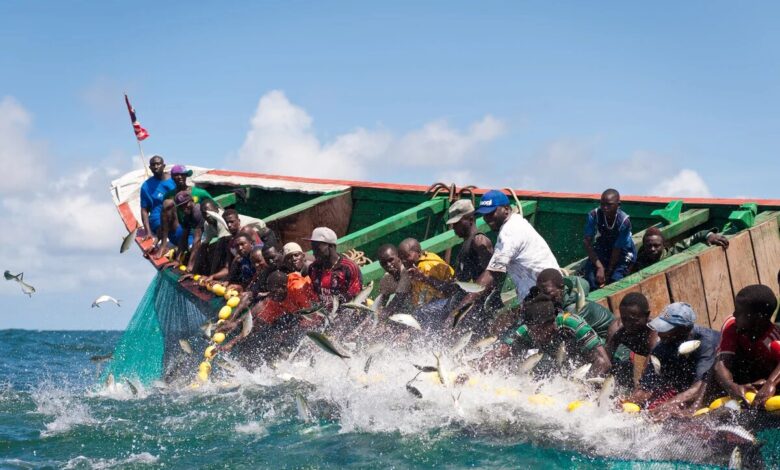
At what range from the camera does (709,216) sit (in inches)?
393

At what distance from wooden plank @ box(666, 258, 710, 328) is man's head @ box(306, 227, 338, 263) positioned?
11.1 feet

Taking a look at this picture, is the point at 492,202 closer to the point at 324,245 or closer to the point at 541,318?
the point at 541,318

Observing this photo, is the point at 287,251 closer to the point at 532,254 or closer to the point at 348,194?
the point at 532,254

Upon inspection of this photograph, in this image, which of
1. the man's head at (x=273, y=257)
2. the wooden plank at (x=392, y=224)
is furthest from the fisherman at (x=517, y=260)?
the wooden plank at (x=392, y=224)

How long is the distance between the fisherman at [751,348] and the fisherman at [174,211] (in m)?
8.09

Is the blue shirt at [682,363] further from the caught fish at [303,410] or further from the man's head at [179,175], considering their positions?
the man's head at [179,175]

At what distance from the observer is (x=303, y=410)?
7.30 meters

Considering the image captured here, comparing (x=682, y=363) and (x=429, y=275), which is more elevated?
(x=429, y=275)

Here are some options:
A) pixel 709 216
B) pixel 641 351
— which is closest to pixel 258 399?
pixel 641 351

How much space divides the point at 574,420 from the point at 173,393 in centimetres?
493

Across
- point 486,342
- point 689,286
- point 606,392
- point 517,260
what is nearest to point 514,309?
point 517,260

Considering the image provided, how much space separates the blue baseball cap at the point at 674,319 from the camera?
620 cm

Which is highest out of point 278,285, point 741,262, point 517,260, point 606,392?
point 278,285

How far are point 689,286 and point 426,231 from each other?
4326 mm
